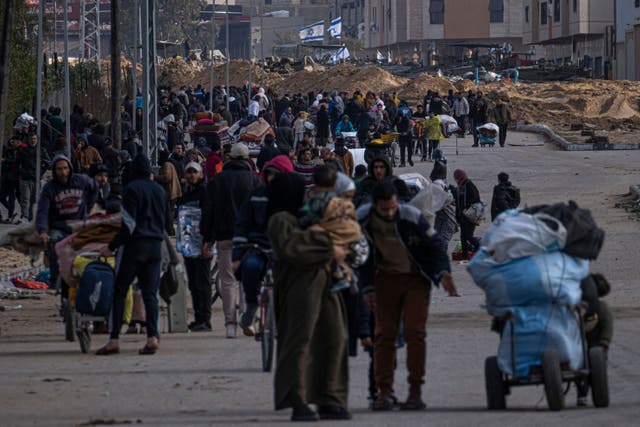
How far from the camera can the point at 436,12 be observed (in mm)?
125562

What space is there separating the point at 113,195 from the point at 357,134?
29.4 m

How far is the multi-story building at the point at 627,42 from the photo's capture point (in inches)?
3233

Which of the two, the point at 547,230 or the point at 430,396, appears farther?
the point at 430,396

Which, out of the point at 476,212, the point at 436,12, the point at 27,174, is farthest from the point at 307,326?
the point at 436,12

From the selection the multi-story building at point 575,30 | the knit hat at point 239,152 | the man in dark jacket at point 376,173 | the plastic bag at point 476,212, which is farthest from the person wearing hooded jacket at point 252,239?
the multi-story building at point 575,30

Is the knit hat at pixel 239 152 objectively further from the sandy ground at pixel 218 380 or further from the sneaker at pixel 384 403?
the sneaker at pixel 384 403

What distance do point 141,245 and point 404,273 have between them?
139 inches

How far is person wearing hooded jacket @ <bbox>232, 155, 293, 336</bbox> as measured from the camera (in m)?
10.9

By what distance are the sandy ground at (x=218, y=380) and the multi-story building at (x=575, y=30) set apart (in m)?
73.5

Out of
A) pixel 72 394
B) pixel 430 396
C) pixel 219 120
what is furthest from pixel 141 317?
pixel 219 120

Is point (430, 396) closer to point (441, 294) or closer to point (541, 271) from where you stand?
point (541, 271)

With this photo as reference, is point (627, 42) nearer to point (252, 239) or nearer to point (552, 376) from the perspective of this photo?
point (252, 239)

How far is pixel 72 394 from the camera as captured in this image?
413 inches

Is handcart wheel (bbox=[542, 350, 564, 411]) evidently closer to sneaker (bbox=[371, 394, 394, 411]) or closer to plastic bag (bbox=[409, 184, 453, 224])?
sneaker (bbox=[371, 394, 394, 411])
